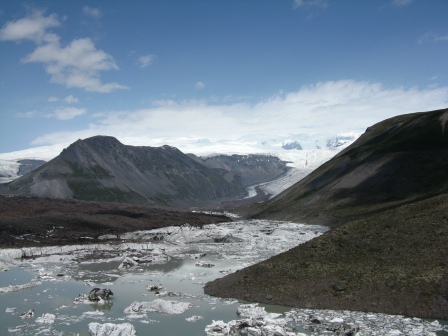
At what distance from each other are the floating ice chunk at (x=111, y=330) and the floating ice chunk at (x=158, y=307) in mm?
4542

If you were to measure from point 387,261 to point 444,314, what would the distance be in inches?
243

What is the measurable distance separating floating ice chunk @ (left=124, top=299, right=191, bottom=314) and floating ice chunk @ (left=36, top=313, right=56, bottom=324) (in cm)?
439

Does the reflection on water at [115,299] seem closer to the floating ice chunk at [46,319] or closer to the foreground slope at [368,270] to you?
the floating ice chunk at [46,319]

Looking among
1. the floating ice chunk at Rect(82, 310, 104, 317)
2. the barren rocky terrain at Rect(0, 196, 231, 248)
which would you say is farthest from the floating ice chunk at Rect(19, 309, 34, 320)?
the barren rocky terrain at Rect(0, 196, 231, 248)

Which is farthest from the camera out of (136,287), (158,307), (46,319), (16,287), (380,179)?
(380,179)

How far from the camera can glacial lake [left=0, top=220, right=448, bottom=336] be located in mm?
24266

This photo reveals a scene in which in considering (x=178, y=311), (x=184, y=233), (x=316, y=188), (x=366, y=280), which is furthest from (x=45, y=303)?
(x=316, y=188)

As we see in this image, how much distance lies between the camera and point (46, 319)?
994 inches

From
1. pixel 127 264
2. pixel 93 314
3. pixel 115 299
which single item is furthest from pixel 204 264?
pixel 93 314

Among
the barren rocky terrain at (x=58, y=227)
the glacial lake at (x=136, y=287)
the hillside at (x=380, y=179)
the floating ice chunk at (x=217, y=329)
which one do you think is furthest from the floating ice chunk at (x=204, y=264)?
the hillside at (x=380, y=179)

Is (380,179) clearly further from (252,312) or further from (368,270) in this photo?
(252,312)

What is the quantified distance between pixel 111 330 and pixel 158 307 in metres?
5.68

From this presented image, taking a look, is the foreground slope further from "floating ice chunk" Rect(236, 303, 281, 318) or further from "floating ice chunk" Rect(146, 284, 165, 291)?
"floating ice chunk" Rect(146, 284, 165, 291)

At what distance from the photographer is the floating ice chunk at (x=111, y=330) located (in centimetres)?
2190
